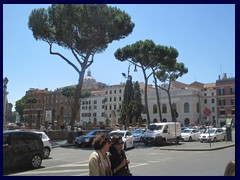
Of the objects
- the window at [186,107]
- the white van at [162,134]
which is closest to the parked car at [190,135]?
the white van at [162,134]

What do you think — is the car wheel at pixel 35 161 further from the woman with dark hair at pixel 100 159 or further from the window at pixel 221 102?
the window at pixel 221 102

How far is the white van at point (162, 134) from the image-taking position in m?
25.8

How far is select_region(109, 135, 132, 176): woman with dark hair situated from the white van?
21303mm

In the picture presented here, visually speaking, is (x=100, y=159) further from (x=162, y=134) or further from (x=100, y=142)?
(x=162, y=134)

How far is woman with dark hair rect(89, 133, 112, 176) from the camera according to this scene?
3819mm

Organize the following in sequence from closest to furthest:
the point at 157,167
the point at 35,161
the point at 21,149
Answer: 1. the point at 21,149
2. the point at 157,167
3. the point at 35,161

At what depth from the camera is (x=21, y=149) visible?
11.5 metres

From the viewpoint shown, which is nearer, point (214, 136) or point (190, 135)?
point (214, 136)

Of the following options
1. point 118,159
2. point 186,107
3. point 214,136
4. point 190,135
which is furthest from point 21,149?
point 186,107

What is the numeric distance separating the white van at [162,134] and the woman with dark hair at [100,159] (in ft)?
71.7

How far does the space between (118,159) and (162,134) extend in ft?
72.5

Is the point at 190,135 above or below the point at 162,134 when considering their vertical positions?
below

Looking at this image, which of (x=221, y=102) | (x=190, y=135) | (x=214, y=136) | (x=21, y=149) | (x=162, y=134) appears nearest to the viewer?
(x=21, y=149)
